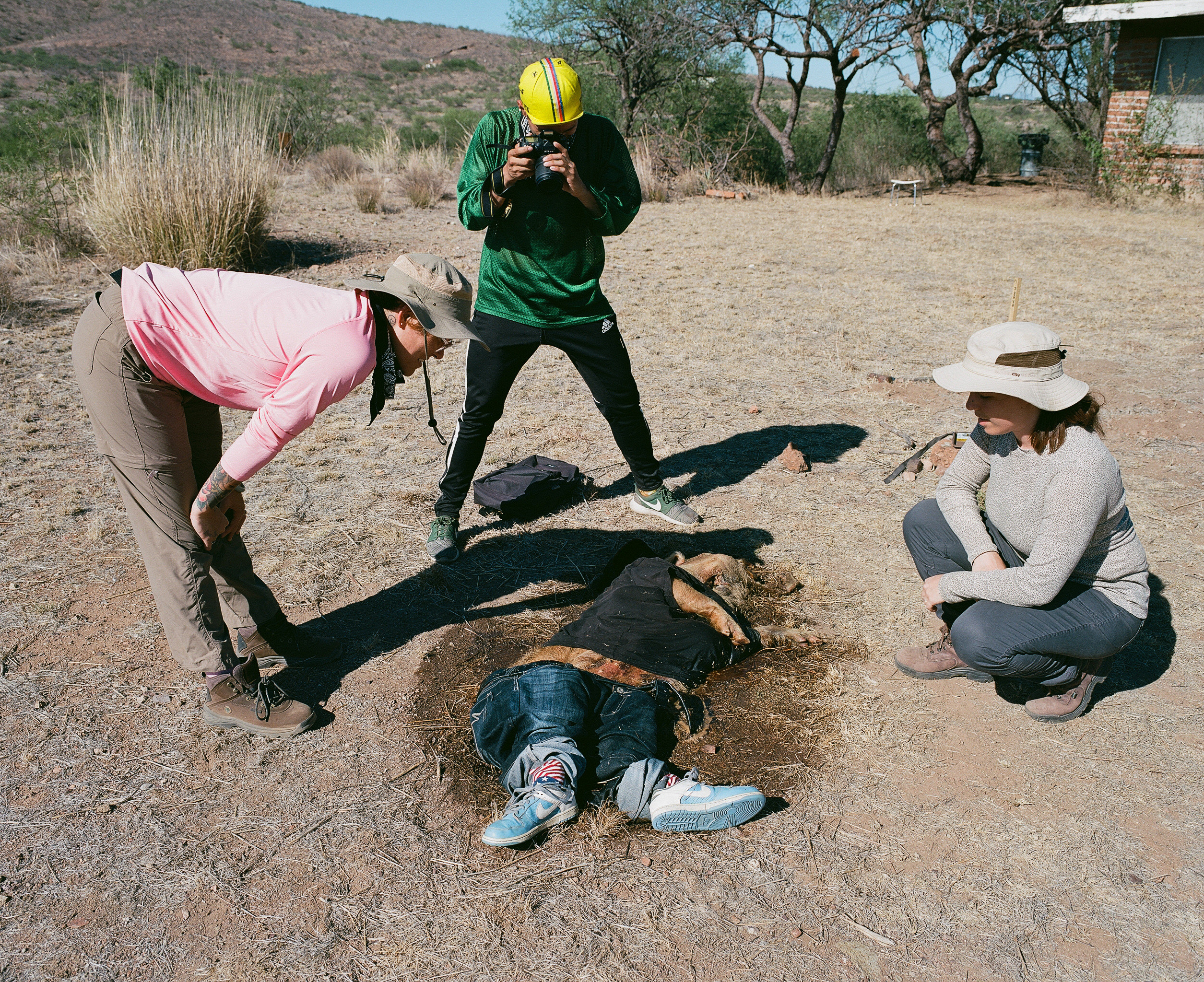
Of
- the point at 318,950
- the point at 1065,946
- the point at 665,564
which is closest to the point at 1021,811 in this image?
the point at 1065,946

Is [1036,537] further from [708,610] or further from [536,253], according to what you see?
[536,253]

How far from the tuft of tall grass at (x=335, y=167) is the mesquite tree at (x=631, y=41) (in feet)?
19.6

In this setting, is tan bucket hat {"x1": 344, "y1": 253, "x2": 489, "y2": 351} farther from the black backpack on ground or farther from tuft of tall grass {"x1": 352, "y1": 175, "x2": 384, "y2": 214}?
tuft of tall grass {"x1": 352, "y1": 175, "x2": 384, "y2": 214}

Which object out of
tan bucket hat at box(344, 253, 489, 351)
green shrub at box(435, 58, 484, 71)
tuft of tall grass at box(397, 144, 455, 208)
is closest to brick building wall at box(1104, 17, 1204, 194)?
tuft of tall grass at box(397, 144, 455, 208)

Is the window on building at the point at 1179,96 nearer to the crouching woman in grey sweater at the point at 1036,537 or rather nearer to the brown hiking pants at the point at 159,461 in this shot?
the crouching woman in grey sweater at the point at 1036,537

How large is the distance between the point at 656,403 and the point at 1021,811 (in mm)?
3844

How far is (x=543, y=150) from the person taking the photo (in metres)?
3.59

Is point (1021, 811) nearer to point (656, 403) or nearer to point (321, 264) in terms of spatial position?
point (656, 403)

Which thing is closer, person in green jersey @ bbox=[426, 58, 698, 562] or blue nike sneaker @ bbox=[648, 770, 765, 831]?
blue nike sneaker @ bbox=[648, 770, 765, 831]

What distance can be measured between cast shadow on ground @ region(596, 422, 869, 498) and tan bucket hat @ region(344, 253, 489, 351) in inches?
86.2

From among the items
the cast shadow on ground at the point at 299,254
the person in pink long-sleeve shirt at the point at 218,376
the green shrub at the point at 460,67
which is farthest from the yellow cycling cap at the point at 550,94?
the green shrub at the point at 460,67

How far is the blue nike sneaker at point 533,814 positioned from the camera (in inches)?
90.9

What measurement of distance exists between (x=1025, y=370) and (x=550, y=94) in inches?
82.1

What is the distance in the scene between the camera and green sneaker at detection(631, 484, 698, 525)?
430 cm
